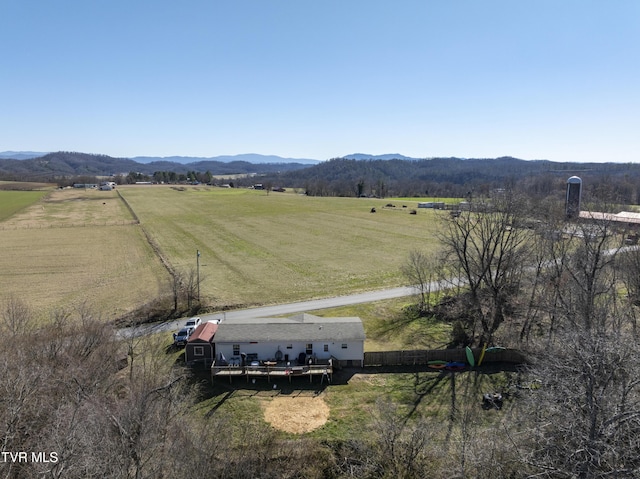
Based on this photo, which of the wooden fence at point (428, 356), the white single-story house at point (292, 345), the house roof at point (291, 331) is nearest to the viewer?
the white single-story house at point (292, 345)

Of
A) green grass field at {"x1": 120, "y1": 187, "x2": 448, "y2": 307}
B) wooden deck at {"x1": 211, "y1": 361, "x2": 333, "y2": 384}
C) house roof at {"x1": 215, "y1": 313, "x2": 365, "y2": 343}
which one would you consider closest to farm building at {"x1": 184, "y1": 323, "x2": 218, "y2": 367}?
house roof at {"x1": 215, "y1": 313, "x2": 365, "y2": 343}

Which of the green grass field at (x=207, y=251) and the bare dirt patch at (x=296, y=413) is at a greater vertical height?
the green grass field at (x=207, y=251)

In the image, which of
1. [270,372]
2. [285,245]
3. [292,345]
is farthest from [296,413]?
[285,245]

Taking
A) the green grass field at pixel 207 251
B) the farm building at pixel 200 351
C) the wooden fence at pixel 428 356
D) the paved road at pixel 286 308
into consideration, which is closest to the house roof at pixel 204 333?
the farm building at pixel 200 351

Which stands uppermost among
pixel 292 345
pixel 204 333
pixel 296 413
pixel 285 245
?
pixel 285 245

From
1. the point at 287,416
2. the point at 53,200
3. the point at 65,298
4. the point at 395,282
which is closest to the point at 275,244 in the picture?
the point at 395,282

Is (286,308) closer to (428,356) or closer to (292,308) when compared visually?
(292,308)

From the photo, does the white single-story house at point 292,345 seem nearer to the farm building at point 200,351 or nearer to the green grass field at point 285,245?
the farm building at point 200,351

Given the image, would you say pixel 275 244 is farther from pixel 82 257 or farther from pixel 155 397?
pixel 155 397
